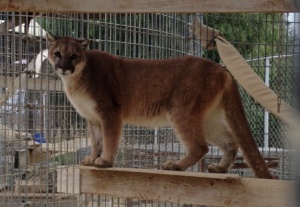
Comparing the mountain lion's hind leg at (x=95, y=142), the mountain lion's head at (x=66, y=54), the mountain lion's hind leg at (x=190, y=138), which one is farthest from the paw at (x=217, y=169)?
the mountain lion's head at (x=66, y=54)

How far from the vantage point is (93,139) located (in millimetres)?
3848

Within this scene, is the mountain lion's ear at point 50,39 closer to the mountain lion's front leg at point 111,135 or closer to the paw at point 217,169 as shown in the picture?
the mountain lion's front leg at point 111,135

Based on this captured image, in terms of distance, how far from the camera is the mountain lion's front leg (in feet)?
11.7

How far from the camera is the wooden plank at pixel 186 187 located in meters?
2.94

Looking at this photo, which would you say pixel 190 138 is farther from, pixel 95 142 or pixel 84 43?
pixel 84 43

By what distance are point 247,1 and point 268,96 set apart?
1019 mm

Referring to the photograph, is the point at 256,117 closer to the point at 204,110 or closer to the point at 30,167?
the point at 30,167

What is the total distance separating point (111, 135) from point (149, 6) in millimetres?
1169

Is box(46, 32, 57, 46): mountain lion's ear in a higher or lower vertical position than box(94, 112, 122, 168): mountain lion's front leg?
higher

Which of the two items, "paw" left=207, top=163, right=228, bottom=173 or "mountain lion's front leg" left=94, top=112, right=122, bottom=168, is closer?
"mountain lion's front leg" left=94, top=112, right=122, bottom=168

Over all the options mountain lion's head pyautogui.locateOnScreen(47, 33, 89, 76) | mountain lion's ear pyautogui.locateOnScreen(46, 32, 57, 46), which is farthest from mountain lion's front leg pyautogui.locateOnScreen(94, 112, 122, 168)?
mountain lion's ear pyautogui.locateOnScreen(46, 32, 57, 46)

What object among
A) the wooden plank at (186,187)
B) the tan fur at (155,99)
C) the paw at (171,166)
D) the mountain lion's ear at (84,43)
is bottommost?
the wooden plank at (186,187)

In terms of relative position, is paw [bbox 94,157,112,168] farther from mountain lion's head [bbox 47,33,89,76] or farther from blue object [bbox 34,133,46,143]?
blue object [bbox 34,133,46,143]

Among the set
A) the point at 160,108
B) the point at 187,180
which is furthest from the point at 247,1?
the point at 160,108
